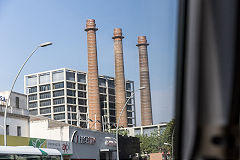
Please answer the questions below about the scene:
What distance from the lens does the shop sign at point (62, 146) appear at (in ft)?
99.1

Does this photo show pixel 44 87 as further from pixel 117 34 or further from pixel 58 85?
pixel 117 34

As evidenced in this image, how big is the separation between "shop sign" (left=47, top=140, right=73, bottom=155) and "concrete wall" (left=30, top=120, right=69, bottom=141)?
1.62m

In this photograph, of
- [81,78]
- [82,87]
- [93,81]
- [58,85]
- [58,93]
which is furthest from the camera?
[81,78]

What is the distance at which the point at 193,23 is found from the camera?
1.78 metres

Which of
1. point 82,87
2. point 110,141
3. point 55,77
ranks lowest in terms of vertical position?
point 110,141

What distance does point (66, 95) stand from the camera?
107 meters

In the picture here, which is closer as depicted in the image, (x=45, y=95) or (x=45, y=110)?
(x=45, y=110)

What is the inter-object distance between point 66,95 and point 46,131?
69757 millimetres

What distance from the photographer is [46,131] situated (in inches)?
1491

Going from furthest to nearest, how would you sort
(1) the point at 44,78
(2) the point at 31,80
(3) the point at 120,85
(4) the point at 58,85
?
1. (2) the point at 31,80
2. (1) the point at 44,78
3. (4) the point at 58,85
4. (3) the point at 120,85

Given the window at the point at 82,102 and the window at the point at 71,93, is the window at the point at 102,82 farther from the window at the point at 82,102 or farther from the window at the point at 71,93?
the window at the point at 71,93

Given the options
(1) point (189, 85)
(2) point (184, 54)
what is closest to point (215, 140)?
(1) point (189, 85)

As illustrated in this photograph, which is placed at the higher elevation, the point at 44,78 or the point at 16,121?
the point at 44,78

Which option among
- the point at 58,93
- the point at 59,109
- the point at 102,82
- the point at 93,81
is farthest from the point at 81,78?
the point at 93,81
